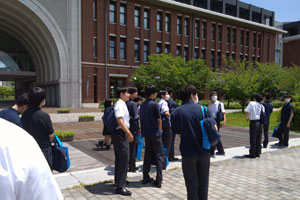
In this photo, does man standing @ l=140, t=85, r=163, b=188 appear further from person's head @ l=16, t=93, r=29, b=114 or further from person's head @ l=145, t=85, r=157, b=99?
person's head @ l=16, t=93, r=29, b=114

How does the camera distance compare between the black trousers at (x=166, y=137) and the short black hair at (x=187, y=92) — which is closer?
the short black hair at (x=187, y=92)

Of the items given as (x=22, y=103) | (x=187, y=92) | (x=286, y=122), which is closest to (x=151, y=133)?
(x=187, y=92)

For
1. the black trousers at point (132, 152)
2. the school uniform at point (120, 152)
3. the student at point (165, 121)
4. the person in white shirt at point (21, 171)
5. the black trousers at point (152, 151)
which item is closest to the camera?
the person in white shirt at point (21, 171)

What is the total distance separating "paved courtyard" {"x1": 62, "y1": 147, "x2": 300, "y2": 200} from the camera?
437cm

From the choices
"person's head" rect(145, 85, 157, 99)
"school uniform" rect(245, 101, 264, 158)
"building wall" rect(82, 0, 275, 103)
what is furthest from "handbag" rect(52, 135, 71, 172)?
"building wall" rect(82, 0, 275, 103)

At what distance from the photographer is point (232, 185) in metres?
4.90

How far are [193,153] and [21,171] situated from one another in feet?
9.42

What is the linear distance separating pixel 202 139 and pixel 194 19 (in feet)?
112

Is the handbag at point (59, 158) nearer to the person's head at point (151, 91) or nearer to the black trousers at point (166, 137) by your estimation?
the person's head at point (151, 91)

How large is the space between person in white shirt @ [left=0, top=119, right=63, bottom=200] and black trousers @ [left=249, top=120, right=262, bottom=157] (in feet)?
23.0

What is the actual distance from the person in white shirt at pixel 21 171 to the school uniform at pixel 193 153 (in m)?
2.77

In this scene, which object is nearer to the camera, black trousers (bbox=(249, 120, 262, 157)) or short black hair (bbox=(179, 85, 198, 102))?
short black hair (bbox=(179, 85, 198, 102))

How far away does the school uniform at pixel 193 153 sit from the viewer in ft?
11.3

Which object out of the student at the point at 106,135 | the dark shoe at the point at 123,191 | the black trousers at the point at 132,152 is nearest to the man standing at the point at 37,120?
the dark shoe at the point at 123,191
